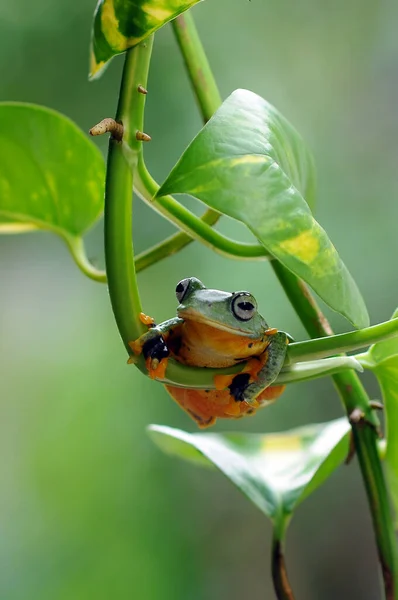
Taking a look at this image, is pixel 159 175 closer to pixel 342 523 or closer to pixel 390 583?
pixel 342 523

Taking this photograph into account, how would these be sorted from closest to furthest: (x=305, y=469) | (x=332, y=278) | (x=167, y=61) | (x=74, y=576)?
(x=332, y=278), (x=305, y=469), (x=74, y=576), (x=167, y=61)

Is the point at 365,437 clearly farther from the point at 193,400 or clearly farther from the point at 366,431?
the point at 193,400

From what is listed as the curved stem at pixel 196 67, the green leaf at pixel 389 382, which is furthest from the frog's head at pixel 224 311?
the curved stem at pixel 196 67

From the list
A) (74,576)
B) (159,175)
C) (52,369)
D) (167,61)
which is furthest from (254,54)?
(74,576)

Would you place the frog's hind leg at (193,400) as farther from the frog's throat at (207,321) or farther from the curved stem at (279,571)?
the curved stem at (279,571)

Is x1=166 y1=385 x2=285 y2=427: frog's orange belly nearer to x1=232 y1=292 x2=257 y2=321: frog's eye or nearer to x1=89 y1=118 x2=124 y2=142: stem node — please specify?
x1=232 y1=292 x2=257 y2=321: frog's eye

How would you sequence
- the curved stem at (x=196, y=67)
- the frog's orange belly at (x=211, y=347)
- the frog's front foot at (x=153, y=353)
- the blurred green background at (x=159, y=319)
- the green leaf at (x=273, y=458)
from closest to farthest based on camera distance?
the frog's front foot at (x=153, y=353), the frog's orange belly at (x=211, y=347), the curved stem at (x=196, y=67), the green leaf at (x=273, y=458), the blurred green background at (x=159, y=319)
